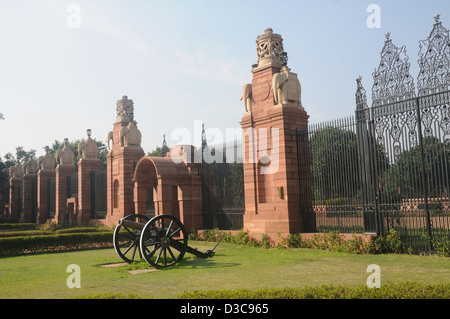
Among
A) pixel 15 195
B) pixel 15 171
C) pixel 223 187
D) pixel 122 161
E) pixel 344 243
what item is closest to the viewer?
pixel 344 243

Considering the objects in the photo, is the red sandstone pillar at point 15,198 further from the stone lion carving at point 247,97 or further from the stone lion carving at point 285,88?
the stone lion carving at point 285,88

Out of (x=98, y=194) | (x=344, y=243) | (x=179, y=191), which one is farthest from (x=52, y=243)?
(x=344, y=243)

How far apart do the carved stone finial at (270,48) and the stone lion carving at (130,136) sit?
28.0 feet

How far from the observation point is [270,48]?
1285cm

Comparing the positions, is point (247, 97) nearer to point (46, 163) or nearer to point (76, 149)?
point (46, 163)

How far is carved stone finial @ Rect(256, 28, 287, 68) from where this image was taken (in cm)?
1285

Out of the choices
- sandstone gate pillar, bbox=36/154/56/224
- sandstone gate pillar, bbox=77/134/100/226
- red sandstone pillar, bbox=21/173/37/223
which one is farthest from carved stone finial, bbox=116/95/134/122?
red sandstone pillar, bbox=21/173/37/223

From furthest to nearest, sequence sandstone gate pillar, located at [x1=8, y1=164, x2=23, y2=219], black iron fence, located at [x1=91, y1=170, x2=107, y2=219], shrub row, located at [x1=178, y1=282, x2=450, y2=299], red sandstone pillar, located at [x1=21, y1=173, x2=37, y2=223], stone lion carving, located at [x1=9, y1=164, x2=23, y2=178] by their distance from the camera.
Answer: stone lion carving, located at [x1=9, y1=164, x2=23, y2=178], sandstone gate pillar, located at [x1=8, y1=164, x2=23, y2=219], red sandstone pillar, located at [x1=21, y1=173, x2=37, y2=223], black iron fence, located at [x1=91, y1=170, x2=107, y2=219], shrub row, located at [x1=178, y1=282, x2=450, y2=299]

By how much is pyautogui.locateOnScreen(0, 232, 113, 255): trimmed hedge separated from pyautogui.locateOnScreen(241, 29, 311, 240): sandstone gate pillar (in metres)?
5.42

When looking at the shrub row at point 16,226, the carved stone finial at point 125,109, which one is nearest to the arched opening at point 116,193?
the carved stone finial at point 125,109

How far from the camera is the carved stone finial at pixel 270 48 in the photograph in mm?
12852

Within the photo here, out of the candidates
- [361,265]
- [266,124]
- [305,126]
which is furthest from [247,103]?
[361,265]

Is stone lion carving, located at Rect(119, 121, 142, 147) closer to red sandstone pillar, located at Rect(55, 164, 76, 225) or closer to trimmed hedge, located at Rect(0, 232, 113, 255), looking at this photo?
trimmed hedge, located at Rect(0, 232, 113, 255)

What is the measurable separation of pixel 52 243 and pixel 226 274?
27.3ft
